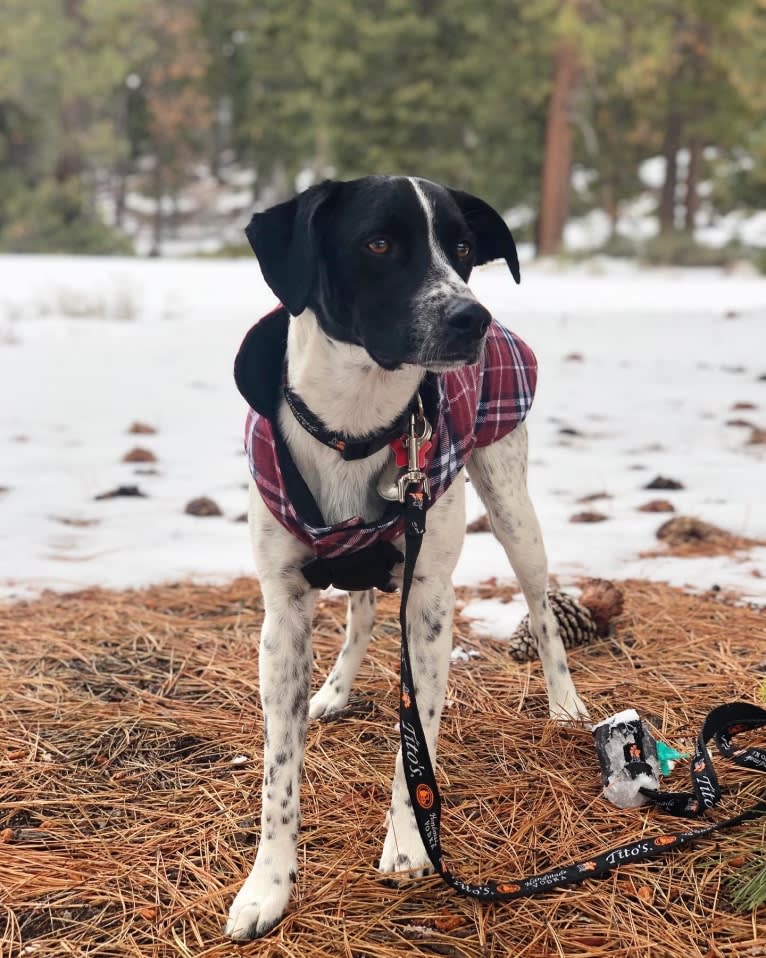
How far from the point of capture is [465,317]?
2094 millimetres

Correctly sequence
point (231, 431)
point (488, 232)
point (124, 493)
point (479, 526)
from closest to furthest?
point (488, 232)
point (479, 526)
point (124, 493)
point (231, 431)

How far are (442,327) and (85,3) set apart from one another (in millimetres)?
27640

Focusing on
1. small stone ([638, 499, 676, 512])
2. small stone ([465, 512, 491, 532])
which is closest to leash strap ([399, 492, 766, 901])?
small stone ([465, 512, 491, 532])

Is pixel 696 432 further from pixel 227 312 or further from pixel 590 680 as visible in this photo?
pixel 227 312

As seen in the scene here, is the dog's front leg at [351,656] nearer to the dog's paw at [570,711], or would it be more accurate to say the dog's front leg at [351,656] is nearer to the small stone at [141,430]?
the dog's paw at [570,711]

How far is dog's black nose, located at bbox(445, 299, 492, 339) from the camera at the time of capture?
2.09 meters

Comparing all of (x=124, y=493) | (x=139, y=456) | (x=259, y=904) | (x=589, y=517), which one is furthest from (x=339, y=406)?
(x=139, y=456)

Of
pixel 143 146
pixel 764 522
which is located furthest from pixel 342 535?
pixel 143 146

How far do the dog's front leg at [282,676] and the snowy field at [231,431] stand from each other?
5.32 ft

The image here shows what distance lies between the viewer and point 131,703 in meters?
3.03

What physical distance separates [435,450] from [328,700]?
1095 millimetres

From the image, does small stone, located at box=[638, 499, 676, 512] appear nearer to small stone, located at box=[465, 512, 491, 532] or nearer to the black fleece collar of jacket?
small stone, located at box=[465, 512, 491, 532]

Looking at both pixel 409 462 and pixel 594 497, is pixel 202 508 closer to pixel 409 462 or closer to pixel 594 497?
pixel 594 497

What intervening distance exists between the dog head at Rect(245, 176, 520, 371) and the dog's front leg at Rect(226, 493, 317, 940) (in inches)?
19.3
